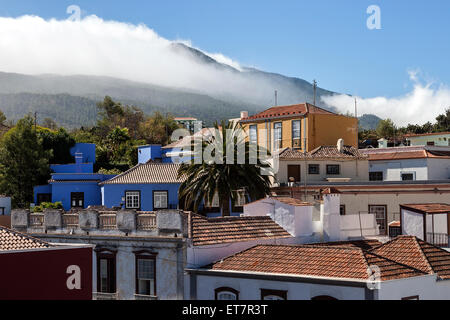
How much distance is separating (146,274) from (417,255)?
451 inches

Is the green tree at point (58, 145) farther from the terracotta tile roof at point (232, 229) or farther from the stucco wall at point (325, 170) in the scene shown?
the terracotta tile roof at point (232, 229)

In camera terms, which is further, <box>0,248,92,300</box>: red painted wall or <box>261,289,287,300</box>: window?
<box>261,289,287,300</box>: window

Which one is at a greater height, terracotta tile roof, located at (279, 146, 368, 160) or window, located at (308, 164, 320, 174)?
terracotta tile roof, located at (279, 146, 368, 160)

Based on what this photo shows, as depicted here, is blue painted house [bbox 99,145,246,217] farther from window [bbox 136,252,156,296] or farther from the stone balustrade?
window [bbox 136,252,156,296]

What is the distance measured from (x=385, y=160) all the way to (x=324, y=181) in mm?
7250

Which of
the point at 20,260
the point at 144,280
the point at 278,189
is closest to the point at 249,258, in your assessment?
the point at 144,280

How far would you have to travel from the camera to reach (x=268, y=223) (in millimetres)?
33625

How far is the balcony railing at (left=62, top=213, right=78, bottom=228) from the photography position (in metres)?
33.8

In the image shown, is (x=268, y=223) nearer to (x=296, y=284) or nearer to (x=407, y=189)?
(x=296, y=284)

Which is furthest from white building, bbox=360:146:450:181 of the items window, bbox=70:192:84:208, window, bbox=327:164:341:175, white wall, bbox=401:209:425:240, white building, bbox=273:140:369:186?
window, bbox=70:192:84:208

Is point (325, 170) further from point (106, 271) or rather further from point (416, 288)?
point (416, 288)

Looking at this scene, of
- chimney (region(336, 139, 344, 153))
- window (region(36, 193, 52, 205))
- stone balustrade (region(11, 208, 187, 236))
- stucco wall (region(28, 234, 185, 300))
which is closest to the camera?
stucco wall (region(28, 234, 185, 300))

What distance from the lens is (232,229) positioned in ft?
104

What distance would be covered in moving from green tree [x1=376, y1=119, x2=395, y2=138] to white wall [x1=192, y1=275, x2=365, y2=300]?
84.2 metres
